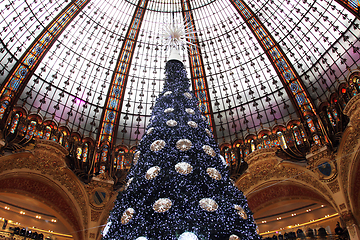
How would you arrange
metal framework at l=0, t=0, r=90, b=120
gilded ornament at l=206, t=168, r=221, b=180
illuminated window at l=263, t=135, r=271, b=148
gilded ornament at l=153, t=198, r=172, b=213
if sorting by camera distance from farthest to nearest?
illuminated window at l=263, t=135, r=271, b=148, metal framework at l=0, t=0, r=90, b=120, gilded ornament at l=206, t=168, r=221, b=180, gilded ornament at l=153, t=198, r=172, b=213

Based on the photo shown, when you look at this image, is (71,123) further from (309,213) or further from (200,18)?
(309,213)

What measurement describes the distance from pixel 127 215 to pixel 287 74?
48.6 feet

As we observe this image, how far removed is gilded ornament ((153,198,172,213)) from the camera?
16.2 feet

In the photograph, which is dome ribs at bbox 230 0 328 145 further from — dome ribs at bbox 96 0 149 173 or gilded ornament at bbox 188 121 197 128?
gilded ornament at bbox 188 121 197 128

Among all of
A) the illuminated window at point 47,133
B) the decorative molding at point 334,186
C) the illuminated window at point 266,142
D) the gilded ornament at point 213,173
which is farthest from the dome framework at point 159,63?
the gilded ornament at point 213,173

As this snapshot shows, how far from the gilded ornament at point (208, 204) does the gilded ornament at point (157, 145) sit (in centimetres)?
146

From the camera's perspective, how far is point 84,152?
1656 centimetres

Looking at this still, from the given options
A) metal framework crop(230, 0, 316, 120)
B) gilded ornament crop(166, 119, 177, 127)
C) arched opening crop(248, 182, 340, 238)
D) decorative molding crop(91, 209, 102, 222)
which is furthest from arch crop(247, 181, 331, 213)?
gilded ornament crop(166, 119, 177, 127)

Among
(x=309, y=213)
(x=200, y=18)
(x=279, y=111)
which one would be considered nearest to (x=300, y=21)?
(x=279, y=111)

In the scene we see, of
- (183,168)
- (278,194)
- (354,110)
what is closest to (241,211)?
(183,168)

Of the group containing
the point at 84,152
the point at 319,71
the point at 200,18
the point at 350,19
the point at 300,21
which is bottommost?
the point at 84,152

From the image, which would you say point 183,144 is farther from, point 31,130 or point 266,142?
point 31,130

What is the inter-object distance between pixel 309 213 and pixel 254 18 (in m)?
12.8

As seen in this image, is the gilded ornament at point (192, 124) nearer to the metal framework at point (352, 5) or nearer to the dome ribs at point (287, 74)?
the dome ribs at point (287, 74)
